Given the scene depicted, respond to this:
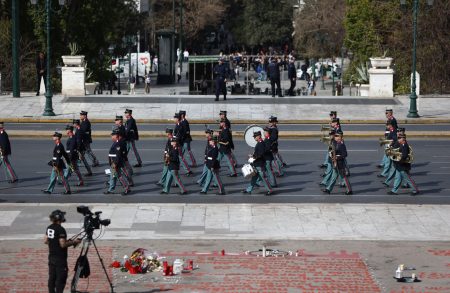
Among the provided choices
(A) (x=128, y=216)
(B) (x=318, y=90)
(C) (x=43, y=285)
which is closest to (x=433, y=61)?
(B) (x=318, y=90)

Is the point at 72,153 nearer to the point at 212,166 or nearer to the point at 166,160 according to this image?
the point at 166,160

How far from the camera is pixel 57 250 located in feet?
61.3

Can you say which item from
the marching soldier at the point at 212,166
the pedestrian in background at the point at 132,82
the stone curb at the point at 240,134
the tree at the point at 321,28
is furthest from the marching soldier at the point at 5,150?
the tree at the point at 321,28

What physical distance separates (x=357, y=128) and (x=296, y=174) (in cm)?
1055

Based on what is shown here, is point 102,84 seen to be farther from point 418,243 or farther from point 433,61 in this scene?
point 418,243

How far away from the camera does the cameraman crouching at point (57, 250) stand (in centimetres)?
1859

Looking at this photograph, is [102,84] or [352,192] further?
[102,84]

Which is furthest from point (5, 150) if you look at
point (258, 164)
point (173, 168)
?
point (258, 164)

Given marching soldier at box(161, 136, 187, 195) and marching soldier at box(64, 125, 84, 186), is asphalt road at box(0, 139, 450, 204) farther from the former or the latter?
marching soldier at box(64, 125, 84, 186)

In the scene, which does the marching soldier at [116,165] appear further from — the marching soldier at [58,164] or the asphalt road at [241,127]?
the asphalt road at [241,127]

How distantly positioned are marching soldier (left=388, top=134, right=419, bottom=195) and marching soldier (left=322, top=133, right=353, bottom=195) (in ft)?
4.06

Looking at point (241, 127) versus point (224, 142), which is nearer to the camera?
point (224, 142)

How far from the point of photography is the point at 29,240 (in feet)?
79.7

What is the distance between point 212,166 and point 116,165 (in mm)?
2413
